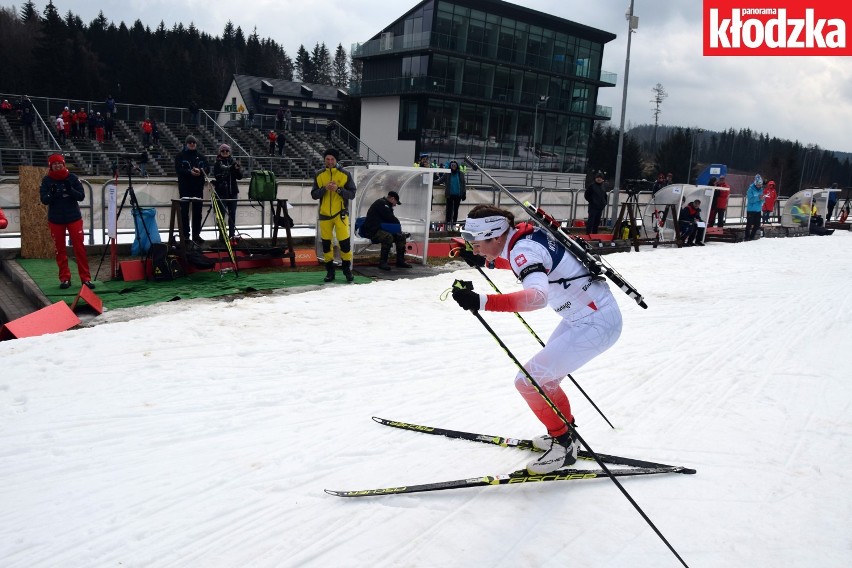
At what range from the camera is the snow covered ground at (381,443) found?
11.4 ft

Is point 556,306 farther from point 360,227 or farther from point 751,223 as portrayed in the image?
point 751,223

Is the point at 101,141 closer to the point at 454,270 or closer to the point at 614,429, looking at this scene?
the point at 454,270

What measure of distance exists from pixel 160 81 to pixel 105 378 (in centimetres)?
6898

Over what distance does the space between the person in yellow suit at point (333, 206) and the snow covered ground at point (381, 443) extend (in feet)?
6.31

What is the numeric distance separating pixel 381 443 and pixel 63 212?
6.67 meters

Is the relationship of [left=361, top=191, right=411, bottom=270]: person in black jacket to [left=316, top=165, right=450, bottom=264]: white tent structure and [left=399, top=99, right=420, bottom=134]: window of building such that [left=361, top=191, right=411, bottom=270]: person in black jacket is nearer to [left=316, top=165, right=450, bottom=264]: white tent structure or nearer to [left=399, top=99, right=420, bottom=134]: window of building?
[left=316, top=165, right=450, bottom=264]: white tent structure

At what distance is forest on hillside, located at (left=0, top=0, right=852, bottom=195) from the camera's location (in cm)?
5612

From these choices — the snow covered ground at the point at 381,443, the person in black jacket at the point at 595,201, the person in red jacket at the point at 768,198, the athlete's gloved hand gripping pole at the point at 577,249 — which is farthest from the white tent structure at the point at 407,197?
the person in red jacket at the point at 768,198

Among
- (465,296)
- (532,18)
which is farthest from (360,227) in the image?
(532,18)

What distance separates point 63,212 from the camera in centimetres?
864

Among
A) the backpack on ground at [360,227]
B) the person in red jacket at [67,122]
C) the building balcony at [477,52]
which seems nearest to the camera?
the backpack on ground at [360,227]

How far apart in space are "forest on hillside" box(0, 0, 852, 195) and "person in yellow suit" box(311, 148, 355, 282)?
4726cm

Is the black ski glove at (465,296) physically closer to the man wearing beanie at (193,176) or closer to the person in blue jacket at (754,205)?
the man wearing beanie at (193,176)

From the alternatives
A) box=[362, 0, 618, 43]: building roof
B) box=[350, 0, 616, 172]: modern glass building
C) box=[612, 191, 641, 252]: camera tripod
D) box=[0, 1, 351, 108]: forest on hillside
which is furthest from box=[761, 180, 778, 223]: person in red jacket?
box=[0, 1, 351, 108]: forest on hillside
